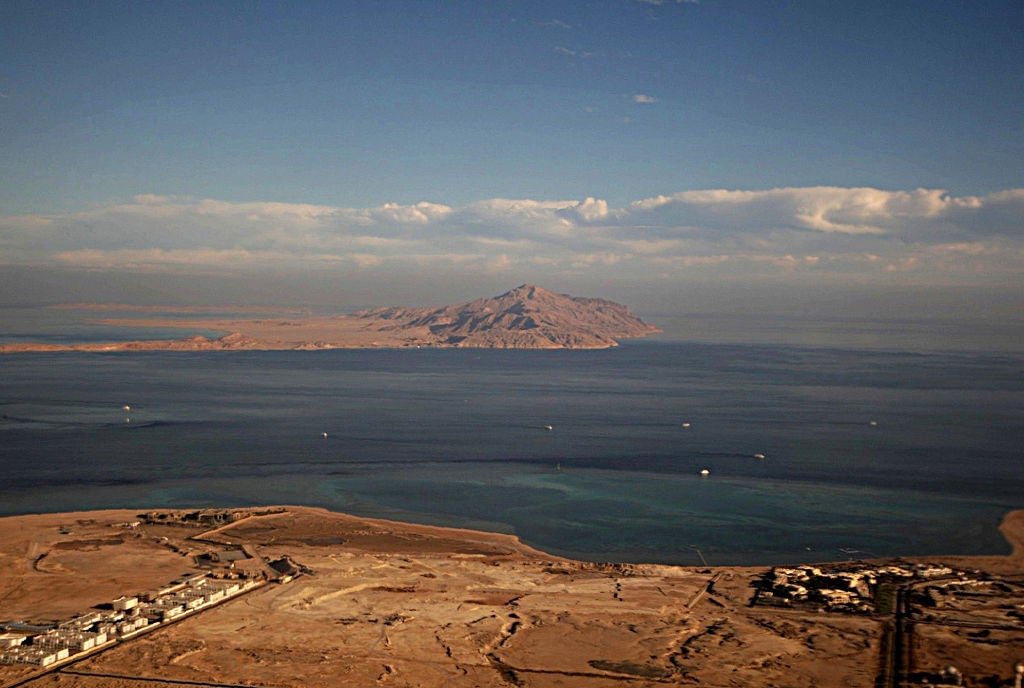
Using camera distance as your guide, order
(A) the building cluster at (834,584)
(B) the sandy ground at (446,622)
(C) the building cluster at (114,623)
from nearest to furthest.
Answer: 1. (B) the sandy ground at (446,622)
2. (C) the building cluster at (114,623)
3. (A) the building cluster at (834,584)

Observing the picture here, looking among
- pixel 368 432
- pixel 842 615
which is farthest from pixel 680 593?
pixel 368 432

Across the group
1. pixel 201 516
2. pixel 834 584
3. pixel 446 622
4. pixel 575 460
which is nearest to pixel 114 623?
pixel 446 622

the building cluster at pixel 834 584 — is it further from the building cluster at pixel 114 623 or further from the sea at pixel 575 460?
the building cluster at pixel 114 623

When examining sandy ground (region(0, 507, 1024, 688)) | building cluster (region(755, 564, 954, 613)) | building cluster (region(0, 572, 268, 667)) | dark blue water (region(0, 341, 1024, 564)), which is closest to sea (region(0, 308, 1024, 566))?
dark blue water (region(0, 341, 1024, 564))

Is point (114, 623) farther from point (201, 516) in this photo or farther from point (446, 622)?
point (201, 516)

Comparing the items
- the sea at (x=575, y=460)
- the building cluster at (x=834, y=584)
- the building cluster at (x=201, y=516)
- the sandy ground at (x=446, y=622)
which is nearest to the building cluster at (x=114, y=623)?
the sandy ground at (x=446, y=622)
